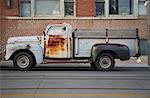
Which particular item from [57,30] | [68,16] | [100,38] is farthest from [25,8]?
[100,38]

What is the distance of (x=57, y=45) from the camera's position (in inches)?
734

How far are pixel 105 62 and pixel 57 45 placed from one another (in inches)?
91.8

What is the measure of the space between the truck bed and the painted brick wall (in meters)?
10.3

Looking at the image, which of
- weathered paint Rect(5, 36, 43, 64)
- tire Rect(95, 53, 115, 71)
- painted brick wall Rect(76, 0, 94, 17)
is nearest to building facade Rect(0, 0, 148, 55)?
painted brick wall Rect(76, 0, 94, 17)

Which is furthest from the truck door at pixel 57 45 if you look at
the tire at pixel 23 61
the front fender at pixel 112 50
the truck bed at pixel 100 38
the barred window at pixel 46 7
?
the barred window at pixel 46 7

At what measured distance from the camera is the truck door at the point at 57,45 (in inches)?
734

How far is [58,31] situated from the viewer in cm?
1886

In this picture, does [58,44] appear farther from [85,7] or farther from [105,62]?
[85,7]

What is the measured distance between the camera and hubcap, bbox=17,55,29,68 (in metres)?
18.5

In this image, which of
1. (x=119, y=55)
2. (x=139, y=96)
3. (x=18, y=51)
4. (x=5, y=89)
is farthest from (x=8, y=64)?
(x=139, y=96)

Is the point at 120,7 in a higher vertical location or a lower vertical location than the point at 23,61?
higher

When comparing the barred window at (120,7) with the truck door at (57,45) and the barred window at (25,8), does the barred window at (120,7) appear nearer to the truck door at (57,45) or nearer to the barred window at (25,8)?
the barred window at (25,8)

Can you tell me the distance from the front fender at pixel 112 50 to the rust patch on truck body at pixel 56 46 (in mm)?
1340

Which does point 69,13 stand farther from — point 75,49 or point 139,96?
point 139,96
